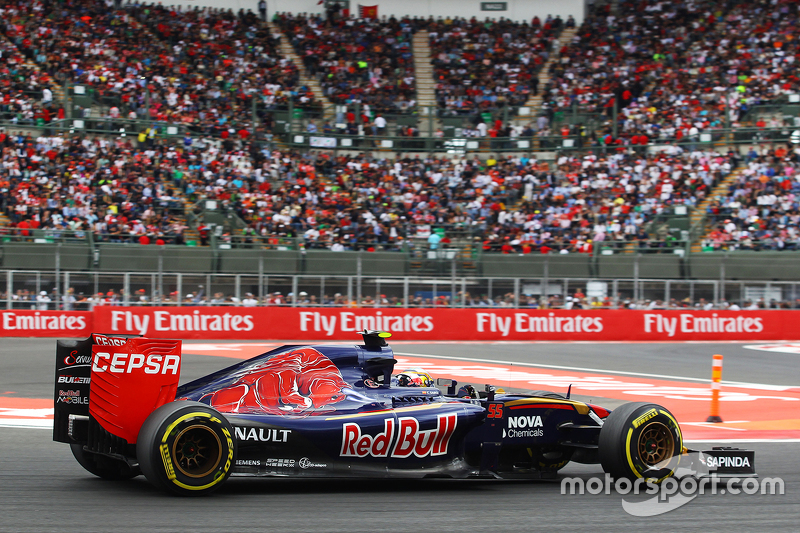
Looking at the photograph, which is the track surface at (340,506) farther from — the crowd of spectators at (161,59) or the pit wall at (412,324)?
the crowd of spectators at (161,59)

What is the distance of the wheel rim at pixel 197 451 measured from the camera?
608cm

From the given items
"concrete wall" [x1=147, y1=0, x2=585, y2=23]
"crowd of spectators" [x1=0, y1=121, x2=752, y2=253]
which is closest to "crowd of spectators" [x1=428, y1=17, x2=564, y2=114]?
"concrete wall" [x1=147, y1=0, x2=585, y2=23]

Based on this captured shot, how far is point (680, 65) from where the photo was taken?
1294 inches

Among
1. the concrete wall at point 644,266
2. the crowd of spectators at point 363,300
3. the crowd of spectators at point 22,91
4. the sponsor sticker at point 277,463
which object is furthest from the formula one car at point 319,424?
the crowd of spectators at point 22,91

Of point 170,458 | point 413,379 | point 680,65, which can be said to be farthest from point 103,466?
point 680,65

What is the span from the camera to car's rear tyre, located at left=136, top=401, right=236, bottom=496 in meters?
5.95

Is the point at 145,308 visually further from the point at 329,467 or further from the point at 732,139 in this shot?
the point at 732,139

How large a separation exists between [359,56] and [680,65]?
12.8m

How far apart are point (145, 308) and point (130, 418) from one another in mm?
15553

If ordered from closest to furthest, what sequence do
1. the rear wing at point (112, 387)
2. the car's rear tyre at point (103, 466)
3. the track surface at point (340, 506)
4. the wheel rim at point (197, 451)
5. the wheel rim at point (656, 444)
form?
the track surface at point (340, 506) < the wheel rim at point (197, 451) < the rear wing at point (112, 387) < the car's rear tyre at point (103, 466) < the wheel rim at point (656, 444)

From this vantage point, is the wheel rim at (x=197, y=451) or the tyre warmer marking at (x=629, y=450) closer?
the wheel rim at (x=197, y=451)

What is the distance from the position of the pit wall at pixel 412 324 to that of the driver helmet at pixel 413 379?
1340 cm

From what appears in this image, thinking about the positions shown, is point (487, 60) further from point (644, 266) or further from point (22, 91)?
point (22, 91)

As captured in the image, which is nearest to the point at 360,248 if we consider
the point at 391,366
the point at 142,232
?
the point at 142,232
